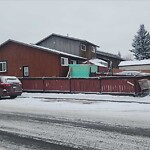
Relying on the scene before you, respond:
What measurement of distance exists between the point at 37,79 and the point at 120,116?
14363 mm

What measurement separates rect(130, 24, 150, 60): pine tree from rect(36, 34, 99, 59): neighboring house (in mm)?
25827

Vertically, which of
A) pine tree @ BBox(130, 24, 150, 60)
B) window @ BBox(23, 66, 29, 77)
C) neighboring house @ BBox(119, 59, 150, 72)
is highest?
pine tree @ BBox(130, 24, 150, 60)

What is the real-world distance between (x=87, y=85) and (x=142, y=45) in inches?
1940

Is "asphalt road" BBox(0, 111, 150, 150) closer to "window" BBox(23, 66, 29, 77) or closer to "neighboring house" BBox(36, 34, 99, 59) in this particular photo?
"window" BBox(23, 66, 29, 77)

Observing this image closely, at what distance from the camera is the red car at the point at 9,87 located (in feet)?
64.8

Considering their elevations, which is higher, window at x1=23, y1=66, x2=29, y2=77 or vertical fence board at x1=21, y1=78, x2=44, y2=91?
window at x1=23, y1=66, x2=29, y2=77

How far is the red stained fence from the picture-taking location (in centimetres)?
1931

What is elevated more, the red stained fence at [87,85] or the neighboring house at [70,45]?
the neighboring house at [70,45]

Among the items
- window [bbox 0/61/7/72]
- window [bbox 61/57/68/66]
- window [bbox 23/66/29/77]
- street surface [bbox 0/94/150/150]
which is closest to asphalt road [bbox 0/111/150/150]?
street surface [bbox 0/94/150/150]

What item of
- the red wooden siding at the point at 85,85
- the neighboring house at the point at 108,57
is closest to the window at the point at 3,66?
the red wooden siding at the point at 85,85

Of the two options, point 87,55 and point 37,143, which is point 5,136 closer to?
point 37,143

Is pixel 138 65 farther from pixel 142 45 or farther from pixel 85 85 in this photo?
pixel 85 85

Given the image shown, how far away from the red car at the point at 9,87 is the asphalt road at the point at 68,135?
9.65 m

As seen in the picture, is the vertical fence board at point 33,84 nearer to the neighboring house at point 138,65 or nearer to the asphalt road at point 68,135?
the asphalt road at point 68,135
